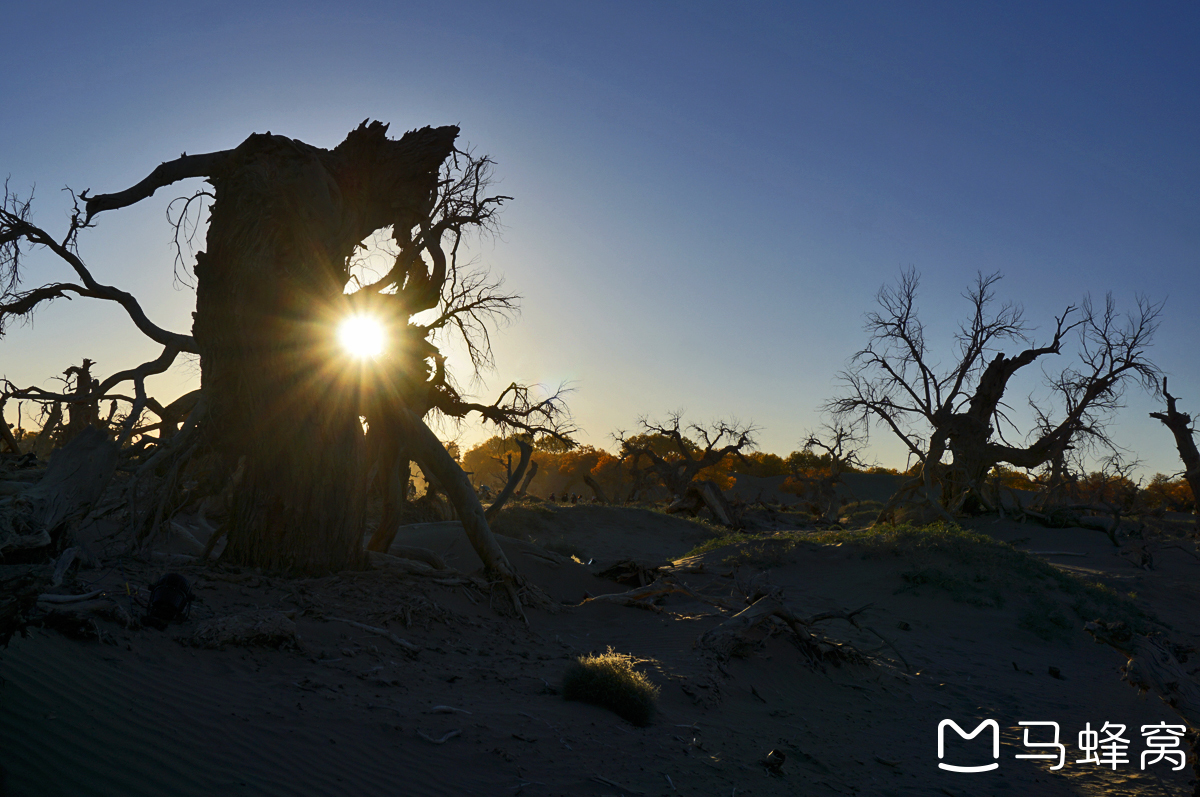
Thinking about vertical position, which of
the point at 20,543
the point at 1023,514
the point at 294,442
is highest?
the point at 1023,514

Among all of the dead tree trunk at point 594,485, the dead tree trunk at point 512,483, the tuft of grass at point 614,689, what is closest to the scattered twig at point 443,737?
the tuft of grass at point 614,689

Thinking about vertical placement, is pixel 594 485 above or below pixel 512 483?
above

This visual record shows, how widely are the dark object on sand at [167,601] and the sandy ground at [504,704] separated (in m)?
0.12

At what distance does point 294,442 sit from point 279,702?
3.83 meters

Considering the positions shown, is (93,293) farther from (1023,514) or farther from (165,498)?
(1023,514)

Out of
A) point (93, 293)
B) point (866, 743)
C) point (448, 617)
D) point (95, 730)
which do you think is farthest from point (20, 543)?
point (93, 293)

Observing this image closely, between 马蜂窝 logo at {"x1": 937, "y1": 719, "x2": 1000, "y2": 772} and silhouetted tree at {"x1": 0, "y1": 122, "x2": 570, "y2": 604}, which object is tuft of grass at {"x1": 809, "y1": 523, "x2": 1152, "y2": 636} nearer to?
马蜂窝 logo at {"x1": 937, "y1": 719, "x2": 1000, "y2": 772}

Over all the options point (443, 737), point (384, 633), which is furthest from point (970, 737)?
point (384, 633)

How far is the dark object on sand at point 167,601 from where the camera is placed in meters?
5.62

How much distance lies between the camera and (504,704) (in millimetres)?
5602

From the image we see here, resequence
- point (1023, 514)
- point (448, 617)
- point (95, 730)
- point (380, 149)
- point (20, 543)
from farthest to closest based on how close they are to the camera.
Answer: point (1023, 514), point (380, 149), point (448, 617), point (20, 543), point (95, 730)

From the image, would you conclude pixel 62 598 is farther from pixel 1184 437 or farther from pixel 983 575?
pixel 1184 437

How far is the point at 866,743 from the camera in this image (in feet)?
19.7

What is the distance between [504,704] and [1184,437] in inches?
1015
